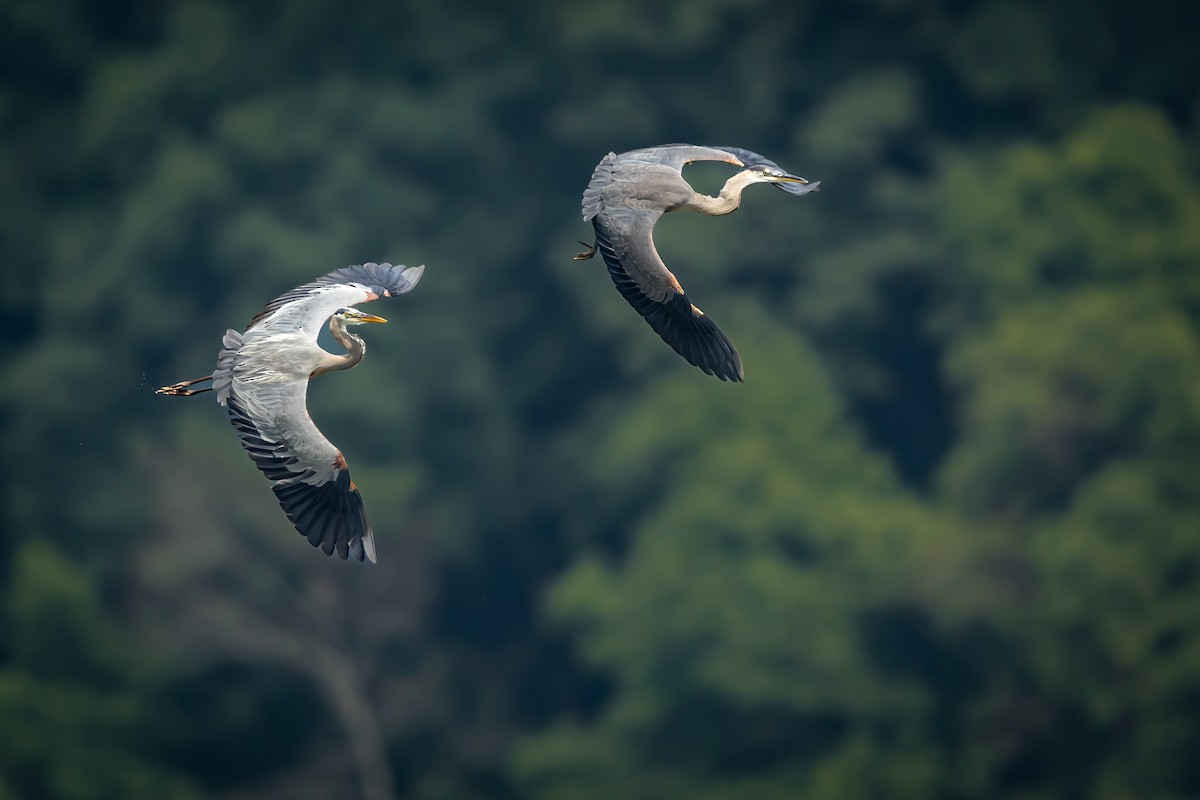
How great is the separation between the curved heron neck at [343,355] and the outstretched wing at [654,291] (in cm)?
159

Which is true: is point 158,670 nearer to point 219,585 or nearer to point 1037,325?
point 219,585

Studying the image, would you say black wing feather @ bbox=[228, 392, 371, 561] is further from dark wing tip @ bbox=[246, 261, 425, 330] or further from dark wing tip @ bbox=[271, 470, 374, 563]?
dark wing tip @ bbox=[246, 261, 425, 330]

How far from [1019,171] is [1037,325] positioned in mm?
3114

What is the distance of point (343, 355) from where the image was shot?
14445 millimetres

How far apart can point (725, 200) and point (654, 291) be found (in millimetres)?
1018

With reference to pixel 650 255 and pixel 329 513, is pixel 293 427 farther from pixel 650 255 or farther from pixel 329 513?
pixel 650 255

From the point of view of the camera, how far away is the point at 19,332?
40.1 m

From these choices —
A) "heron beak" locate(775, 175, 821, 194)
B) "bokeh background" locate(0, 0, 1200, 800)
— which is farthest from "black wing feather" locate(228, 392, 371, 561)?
"bokeh background" locate(0, 0, 1200, 800)

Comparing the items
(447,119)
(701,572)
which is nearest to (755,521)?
(701,572)

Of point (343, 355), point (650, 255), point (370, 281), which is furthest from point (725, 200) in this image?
point (343, 355)

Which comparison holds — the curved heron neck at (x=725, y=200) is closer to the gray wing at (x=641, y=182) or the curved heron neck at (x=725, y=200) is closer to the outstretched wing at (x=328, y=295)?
the gray wing at (x=641, y=182)

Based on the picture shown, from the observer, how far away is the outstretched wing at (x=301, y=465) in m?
14.1

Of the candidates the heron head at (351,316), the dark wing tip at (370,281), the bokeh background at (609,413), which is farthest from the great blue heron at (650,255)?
the bokeh background at (609,413)

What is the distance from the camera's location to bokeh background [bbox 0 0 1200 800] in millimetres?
32906
